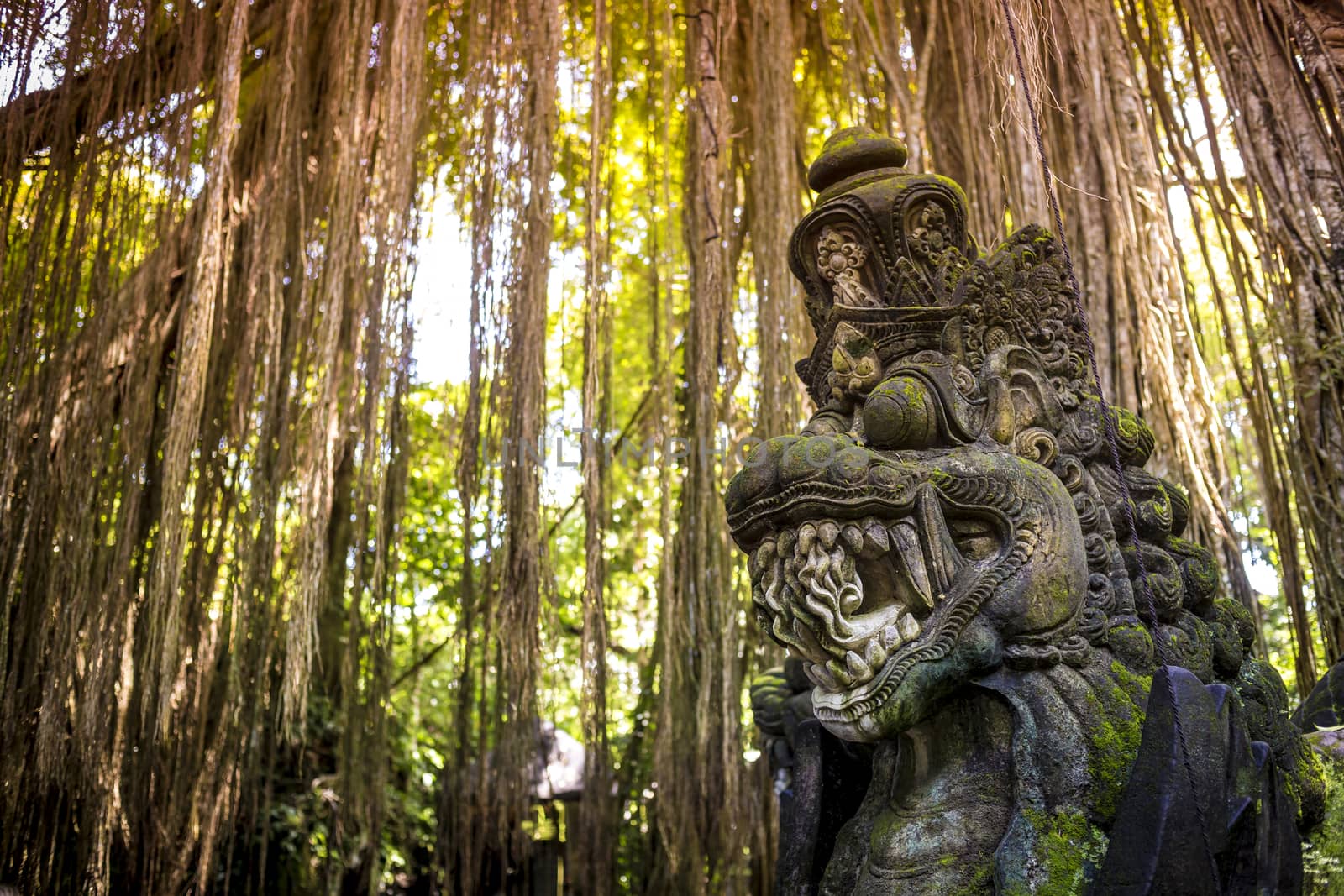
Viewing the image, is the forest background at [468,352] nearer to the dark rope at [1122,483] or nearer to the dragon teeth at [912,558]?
the dark rope at [1122,483]

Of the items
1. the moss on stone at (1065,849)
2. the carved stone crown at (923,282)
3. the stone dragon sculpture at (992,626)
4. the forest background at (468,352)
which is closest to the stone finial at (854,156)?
the carved stone crown at (923,282)

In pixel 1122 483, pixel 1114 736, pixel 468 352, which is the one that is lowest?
pixel 1114 736

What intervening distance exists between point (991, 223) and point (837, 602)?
7.00ft

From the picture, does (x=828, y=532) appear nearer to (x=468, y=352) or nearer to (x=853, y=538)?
(x=853, y=538)

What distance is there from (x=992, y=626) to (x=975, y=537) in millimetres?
131

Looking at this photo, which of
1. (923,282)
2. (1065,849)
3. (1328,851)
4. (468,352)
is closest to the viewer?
(1065,849)

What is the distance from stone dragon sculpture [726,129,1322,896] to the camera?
4.35 feet

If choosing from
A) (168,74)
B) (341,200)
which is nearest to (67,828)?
(341,200)

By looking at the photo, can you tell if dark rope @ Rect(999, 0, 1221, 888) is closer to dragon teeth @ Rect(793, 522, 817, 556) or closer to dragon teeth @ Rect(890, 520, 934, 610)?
dragon teeth @ Rect(890, 520, 934, 610)

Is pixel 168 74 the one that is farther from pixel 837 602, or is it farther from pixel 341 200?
pixel 837 602

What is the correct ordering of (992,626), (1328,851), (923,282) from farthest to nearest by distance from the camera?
(923,282) < (1328,851) < (992,626)

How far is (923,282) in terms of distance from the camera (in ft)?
5.80

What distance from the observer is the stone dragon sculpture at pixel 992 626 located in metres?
1.33

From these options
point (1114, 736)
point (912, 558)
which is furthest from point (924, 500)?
point (1114, 736)
